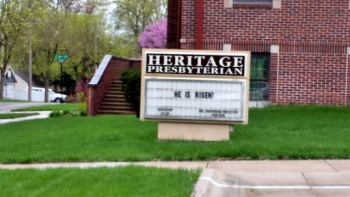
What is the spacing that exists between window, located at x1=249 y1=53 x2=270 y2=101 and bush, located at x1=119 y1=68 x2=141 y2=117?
4213 mm

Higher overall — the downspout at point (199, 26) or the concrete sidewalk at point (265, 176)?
the downspout at point (199, 26)

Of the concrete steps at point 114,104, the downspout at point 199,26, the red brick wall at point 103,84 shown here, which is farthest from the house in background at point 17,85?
the downspout at point 199,26

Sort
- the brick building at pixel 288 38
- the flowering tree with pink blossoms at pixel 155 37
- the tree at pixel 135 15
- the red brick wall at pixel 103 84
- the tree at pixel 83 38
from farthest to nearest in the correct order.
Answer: the tree at pixel 135 15 → the tree at pixel 83 38 → the flowering tree with pink blossoms at pixel 155 37 → the red brick wall at pixel 103 84 → the brick building at pixel 288 38

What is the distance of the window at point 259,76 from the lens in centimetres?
1631

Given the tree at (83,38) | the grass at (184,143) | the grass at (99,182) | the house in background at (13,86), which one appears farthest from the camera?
the house in background at (13,86)

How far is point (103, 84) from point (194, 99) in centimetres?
1268

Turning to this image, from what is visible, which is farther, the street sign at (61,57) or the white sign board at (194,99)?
the street sign at (61,57)

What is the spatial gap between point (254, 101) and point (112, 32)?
42.8 m

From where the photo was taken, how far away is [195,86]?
10836mm

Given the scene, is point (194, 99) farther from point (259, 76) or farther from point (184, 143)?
point (259, 76)

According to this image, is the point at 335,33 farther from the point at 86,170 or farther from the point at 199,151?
the point at 86,170

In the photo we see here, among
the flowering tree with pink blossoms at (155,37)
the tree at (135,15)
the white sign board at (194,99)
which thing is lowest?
the white sign board at (194,99)

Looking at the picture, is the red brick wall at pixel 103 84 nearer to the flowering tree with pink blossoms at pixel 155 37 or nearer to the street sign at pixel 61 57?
the flowering tree with pink blossoms at pixel 155 37

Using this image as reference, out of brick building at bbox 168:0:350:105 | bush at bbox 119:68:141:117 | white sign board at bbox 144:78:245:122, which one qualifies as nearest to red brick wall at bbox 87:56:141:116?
bush at bbox 119:68:141:117
